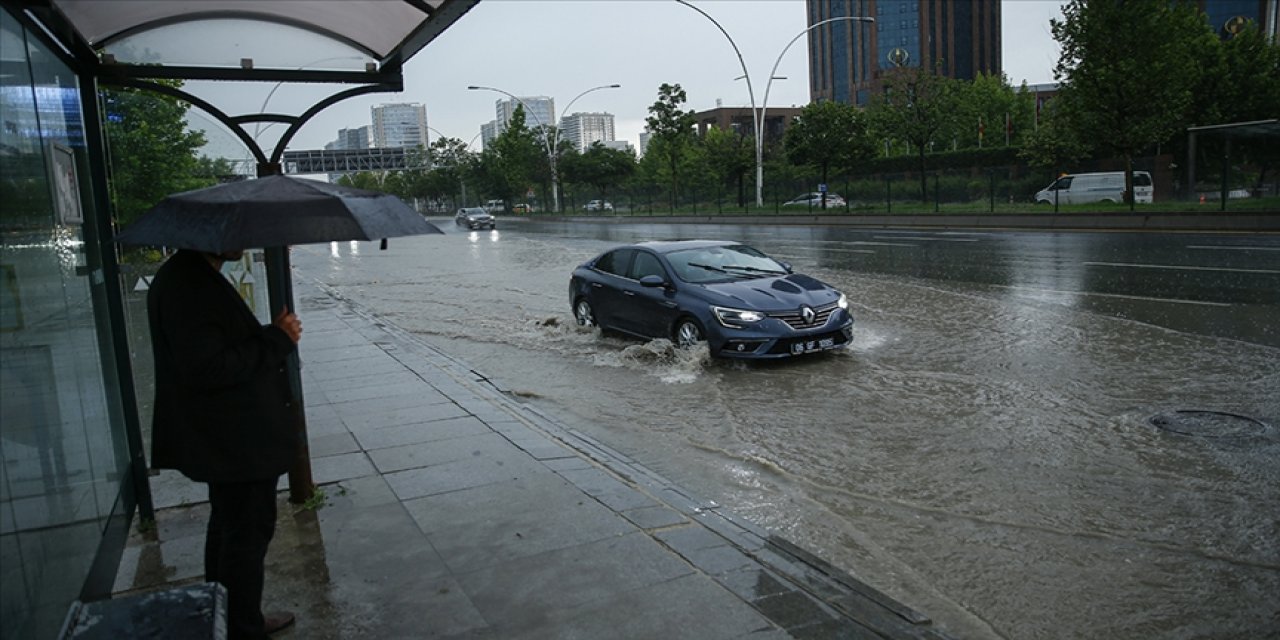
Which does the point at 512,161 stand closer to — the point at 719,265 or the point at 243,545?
the point at 719,265

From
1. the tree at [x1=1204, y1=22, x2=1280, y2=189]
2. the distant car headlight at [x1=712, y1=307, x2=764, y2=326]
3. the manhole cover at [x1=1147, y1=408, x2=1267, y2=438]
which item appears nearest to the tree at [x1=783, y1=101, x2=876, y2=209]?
the tree at [x1=1204, y1=22, x2=1280, y2=189]

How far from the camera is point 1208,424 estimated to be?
7.04 m

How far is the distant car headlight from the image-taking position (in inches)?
392

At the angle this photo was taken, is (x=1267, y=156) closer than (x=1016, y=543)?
No

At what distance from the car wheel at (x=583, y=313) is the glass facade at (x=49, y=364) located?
8.29 m

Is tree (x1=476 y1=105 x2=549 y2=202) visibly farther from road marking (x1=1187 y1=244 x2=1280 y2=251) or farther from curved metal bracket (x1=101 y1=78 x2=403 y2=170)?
curved metal bracket (x1=101 y1=78 x2=403 y2=170)

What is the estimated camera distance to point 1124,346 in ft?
33.2

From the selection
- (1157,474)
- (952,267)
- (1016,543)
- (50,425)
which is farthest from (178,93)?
(952,267)

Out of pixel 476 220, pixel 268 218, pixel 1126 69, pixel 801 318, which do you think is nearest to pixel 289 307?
pixel 268 218

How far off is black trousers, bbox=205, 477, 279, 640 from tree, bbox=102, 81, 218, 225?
3.28m

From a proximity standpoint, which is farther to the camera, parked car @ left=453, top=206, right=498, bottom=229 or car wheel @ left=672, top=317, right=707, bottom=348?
parked car @ left=453, top=206, right=498, bottom=229

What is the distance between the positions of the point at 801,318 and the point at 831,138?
33.9 m

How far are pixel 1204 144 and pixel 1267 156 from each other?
567 centimetres

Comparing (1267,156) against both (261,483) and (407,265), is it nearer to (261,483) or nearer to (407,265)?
(407,265)
